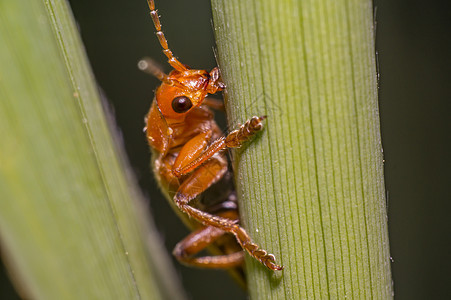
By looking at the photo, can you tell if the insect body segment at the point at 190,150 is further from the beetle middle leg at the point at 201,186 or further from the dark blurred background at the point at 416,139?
the dark blurred background at the point at 416,139

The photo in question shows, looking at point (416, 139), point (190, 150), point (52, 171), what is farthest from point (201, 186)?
point (416, 139)

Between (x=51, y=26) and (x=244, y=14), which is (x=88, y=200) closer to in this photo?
(x=51, y=26)

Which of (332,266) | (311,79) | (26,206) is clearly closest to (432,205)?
(332,266)

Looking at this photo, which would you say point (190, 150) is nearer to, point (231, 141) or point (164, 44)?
point (164, 44)

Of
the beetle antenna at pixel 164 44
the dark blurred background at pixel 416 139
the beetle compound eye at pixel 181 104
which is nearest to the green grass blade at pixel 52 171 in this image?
the beetle antenna at pixel 164 44

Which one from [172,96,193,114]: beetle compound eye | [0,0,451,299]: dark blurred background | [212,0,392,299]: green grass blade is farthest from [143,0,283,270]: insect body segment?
[0,0,451,299]: dark blurred background

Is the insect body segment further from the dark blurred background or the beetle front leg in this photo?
the dark blurred background
